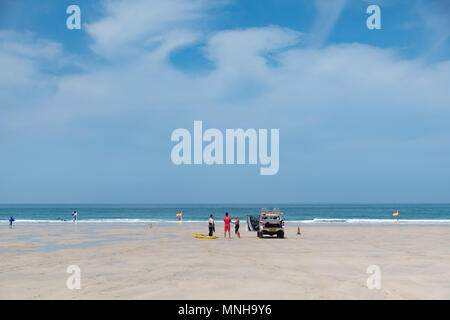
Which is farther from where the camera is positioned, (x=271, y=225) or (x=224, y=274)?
(x=271, y=225)

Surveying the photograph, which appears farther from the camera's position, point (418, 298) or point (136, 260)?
point (136, 260)

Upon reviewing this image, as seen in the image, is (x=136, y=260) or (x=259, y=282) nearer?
(x=259, y=282)

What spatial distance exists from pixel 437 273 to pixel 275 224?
18520 millimetres

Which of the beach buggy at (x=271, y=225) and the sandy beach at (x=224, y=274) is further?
the beach buggy at (x=271, y=225)

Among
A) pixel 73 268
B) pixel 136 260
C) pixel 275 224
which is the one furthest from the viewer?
pixel 275 224

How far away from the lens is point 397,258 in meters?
20.2

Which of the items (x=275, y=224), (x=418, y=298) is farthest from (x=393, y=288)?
(x=275, y=224)

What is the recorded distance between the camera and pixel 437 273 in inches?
604

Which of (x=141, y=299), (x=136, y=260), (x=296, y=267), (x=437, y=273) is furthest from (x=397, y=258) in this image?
(x=141, y=299)

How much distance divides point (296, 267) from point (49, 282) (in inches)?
362

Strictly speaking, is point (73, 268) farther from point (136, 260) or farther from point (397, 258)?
point (397, 258)

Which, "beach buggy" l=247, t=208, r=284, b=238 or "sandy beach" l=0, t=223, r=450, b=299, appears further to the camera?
"beach buggy" l=247, t=208, r=284, b=238

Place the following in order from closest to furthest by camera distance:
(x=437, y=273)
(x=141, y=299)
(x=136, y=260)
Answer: (x=141, y=299) → (x=437, y=273) → (x=136, y=260)

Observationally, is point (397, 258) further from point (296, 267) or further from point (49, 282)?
point (49, 282)
